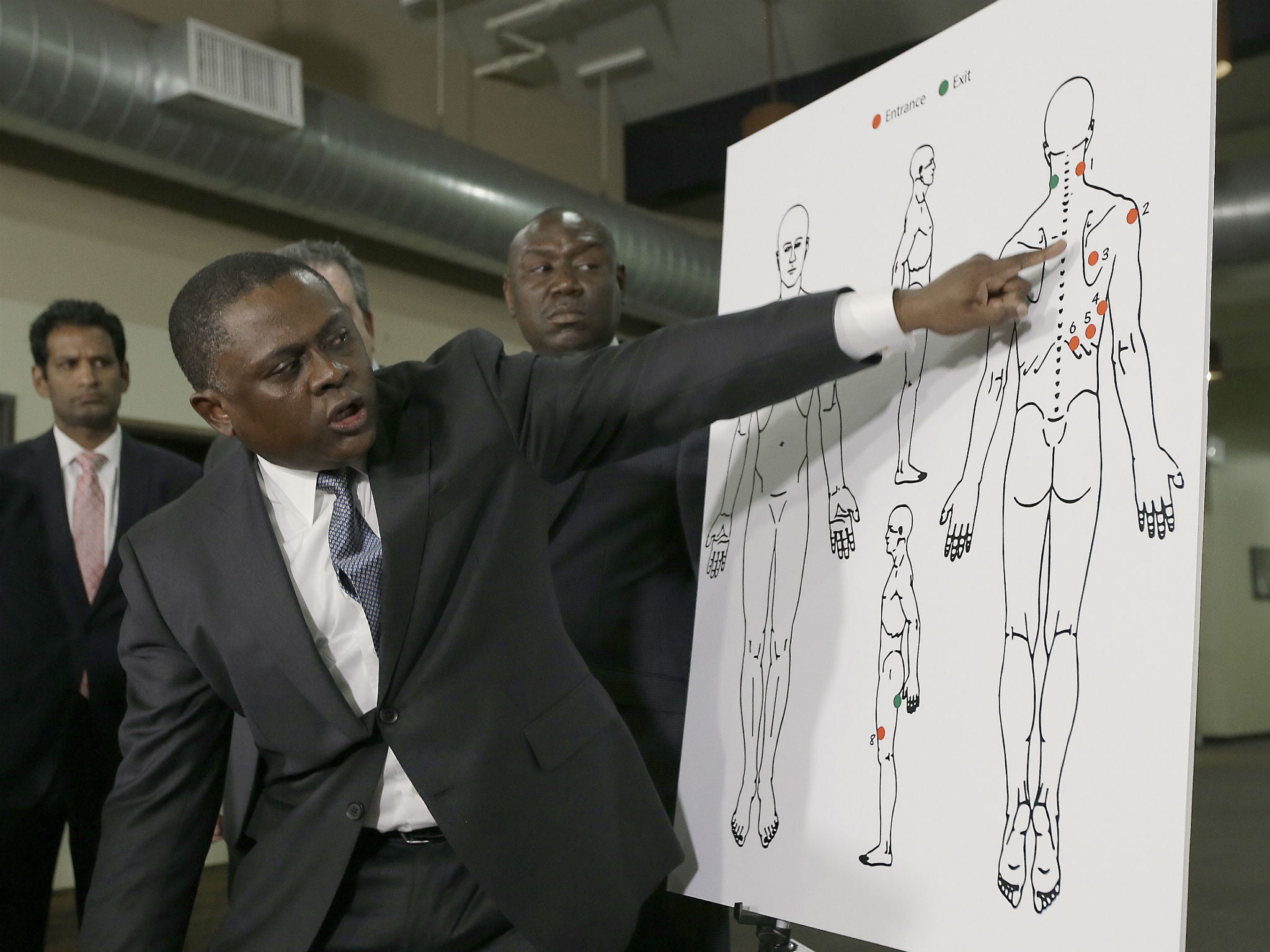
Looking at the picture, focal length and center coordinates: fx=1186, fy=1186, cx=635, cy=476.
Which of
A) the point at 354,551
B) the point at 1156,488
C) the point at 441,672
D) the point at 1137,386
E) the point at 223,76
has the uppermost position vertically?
the point at 223,76

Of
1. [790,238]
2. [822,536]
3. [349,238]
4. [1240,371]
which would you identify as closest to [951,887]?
[822,536]

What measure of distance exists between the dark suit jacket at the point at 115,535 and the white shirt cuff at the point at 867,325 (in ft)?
6.55

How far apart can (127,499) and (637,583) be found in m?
1.54

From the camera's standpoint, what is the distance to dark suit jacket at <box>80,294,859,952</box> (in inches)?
56.7

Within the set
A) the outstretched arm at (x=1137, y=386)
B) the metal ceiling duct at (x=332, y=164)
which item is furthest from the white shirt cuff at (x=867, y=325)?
the metal ceiling duct at (x=332, y=164)

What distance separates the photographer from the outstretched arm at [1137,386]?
4.10 feet

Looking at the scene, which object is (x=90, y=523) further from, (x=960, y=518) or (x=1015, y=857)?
(x=1015, y=857)

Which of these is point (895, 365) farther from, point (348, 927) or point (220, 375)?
point (348, 927)

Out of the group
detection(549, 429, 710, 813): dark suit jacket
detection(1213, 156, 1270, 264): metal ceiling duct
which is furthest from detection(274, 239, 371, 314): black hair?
detection(1213, 156, 1270, 264): metal ceiling duct

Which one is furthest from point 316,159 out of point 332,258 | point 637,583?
point 637,583

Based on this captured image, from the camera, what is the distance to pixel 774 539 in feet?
5.88

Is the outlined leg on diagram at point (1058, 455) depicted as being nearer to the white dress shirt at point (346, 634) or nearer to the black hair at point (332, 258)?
the white dress shirt at point (346, 634)

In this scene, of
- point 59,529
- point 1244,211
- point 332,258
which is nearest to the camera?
point 332,258

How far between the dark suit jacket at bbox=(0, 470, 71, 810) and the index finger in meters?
2.32
